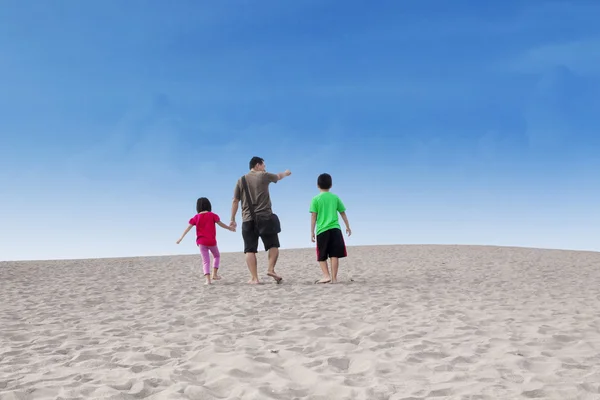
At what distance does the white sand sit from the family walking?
0.76m

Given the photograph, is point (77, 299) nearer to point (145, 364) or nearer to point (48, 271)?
point (145, 364)

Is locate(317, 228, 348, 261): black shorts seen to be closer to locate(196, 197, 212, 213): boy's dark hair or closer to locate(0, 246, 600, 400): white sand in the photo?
locate(0, 246, 600, 400): white sand

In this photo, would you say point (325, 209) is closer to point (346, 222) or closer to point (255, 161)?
point (346, 222)

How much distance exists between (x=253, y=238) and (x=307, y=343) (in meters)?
4.80

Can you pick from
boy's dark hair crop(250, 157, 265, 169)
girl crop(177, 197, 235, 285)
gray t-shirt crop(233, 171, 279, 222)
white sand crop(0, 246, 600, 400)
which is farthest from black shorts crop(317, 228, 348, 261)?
girl crop(177, 197, 235, 285)

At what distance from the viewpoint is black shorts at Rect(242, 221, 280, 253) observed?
963 centimetres

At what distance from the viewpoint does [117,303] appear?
8.67 m

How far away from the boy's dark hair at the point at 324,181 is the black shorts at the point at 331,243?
2.90 ft

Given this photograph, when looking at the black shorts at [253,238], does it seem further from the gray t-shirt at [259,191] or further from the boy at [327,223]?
the boy at [327,223]

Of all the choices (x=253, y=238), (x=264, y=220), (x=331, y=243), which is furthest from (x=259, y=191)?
(x=331, y=243)

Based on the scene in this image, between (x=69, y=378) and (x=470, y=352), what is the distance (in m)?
3.52

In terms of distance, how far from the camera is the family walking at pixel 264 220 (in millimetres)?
9594

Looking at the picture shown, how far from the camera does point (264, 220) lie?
955 centimetres

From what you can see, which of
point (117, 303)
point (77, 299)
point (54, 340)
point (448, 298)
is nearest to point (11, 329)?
point (54, 340)
